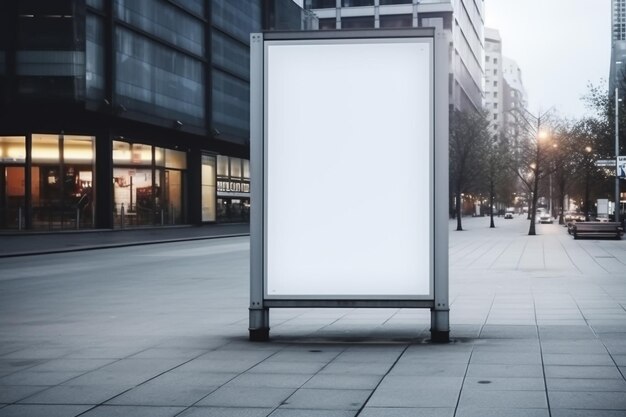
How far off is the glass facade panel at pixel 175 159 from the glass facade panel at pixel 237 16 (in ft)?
31.2

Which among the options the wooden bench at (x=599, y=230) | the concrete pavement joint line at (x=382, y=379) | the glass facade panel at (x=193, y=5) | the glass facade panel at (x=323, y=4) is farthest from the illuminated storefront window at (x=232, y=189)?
the concrete pavement joint line at (x=382, y=379)

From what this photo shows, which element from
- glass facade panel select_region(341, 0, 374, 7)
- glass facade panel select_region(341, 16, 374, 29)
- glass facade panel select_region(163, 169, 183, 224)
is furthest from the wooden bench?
glass facade panel select_region(341, 0, 374, 7)

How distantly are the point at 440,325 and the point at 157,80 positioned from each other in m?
41.6

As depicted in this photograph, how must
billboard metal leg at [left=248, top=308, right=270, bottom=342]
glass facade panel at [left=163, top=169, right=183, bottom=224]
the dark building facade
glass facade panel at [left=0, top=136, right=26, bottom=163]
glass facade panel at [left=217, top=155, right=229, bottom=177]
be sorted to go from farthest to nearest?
1. glass facade panel at [left=217, top=155, right=229, bottom=177]
2. glass facade panel at [left=163, top=169, right=183, bottom=224]
3. glass facade panel at [left=0, top=136, right=26, bottom=163]
4. the dark building facade
5. billboard metal leg at [left=248, top=308, right=270, bottom=342]

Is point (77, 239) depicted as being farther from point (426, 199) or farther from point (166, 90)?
point (426, 199)

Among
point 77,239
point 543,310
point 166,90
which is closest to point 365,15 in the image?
point 166,90

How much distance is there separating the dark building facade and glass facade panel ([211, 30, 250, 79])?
14 cm

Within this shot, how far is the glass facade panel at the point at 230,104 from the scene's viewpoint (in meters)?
56.3

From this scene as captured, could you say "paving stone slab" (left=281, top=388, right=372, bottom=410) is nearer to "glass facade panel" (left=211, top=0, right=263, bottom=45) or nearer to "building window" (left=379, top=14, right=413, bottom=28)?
"glass facade panel" (left=211, top=0, right=263, bottom=45)

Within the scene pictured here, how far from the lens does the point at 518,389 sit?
19.1 ft

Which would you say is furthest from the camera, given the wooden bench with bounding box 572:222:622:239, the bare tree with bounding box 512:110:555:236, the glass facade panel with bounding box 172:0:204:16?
the glass facade panel with bounding box 172:0:204:16

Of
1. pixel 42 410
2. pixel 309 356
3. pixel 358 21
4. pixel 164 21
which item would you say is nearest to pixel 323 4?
pixel 358 21

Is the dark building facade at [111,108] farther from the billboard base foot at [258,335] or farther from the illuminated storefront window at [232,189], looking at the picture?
the billboard base foot at [258,335]

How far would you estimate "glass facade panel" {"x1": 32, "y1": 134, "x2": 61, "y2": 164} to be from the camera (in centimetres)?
4272
